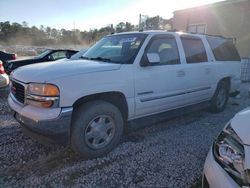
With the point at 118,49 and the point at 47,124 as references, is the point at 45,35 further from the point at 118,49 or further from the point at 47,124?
the point at 47,124

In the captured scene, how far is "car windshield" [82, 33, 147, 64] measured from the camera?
3986 mm

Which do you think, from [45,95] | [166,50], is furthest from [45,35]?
[45,95]

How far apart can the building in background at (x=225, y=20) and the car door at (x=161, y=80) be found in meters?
11.7

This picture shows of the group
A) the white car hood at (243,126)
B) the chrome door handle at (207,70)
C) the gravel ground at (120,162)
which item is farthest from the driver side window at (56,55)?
the white car hood at (243,126)

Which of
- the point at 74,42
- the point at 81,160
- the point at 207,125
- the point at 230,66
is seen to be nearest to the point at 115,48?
the point at 81,160

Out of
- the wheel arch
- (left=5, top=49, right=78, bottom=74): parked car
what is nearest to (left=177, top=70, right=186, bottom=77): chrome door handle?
the wheel arch

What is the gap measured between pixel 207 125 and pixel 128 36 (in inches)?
98.9

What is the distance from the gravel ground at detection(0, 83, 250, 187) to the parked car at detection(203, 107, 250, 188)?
1064mm

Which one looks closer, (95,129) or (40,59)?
(95,129)

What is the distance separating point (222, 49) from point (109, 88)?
377cm

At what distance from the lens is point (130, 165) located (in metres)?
3.47

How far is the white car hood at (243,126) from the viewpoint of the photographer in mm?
1910

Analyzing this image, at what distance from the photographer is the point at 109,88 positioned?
3508 mm

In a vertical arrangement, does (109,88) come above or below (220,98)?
above
